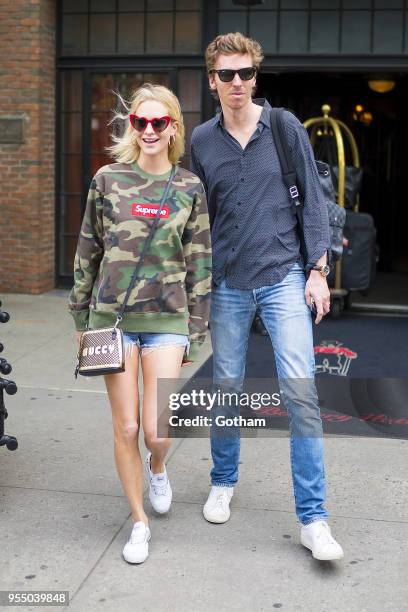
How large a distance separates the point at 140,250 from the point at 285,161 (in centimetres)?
73

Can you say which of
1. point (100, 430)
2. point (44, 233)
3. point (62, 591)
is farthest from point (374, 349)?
point (62, 591)

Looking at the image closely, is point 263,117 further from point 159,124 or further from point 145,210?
point 145,210

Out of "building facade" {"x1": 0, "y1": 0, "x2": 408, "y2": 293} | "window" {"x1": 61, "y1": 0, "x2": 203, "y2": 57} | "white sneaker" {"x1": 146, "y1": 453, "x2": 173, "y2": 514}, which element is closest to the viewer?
"white sneaker" {"x1": 146, "y1": 453, "x2": 173, "y2": 514}

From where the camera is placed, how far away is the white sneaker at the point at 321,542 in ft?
11.9

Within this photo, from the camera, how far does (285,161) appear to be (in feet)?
12.5

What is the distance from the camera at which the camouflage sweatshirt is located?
362 cm

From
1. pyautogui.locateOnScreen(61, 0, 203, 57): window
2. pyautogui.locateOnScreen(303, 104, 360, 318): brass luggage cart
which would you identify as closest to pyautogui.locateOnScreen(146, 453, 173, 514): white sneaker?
pyautogui.locateOnScreen(303, 104, 360, 318): brass luggage cart

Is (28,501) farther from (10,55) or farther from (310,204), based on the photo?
(10,55)

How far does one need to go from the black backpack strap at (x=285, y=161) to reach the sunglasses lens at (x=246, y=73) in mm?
188

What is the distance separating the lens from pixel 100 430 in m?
5.45

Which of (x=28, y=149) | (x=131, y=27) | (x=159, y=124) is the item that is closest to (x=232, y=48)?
(x=159, y=124)

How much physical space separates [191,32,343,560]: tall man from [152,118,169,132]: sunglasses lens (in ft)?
1.06

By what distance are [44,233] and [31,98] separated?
1.42 metres

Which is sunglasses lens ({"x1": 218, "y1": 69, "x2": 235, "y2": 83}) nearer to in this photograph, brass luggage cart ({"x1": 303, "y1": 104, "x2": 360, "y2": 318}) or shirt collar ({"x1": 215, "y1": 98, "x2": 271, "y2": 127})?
shirt collar ({"x1": 215, "y1": 98, "x2": 271, "y2": 127})
